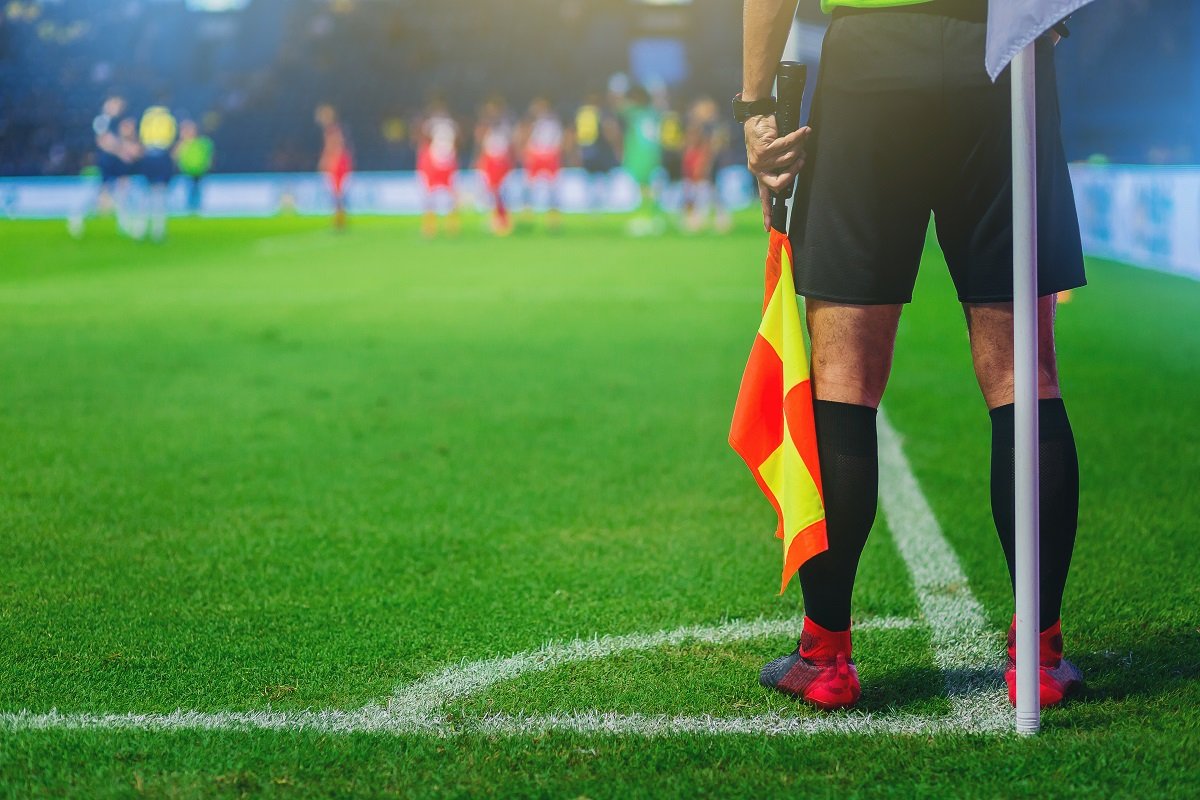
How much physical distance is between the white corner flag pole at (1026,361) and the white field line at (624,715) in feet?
0.81

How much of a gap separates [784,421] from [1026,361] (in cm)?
49

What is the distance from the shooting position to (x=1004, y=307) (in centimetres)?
242

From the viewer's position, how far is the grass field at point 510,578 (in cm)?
228

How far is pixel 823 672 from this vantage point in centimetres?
253

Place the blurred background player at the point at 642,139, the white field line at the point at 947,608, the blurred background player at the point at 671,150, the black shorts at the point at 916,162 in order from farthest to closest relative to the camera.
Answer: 1. the blurred background player at the point at 671,150
2. the blurred background player at the point at 642,139
3. the white field line at the point at 947,608
4. the black shorts at the point at 916,162

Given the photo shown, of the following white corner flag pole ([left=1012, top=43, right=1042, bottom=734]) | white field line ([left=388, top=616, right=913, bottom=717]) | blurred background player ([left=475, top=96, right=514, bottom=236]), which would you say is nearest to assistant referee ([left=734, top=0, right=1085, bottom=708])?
white corner flag pole ([left=1012, top=43, right=1042, bottom=734])

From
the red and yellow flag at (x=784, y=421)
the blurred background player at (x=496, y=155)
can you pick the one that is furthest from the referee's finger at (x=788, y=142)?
the blurred background player at (x=496, y=155)

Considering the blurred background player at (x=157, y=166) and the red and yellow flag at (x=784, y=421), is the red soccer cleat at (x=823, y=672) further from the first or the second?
the blurred background player at (x=157, y=166)

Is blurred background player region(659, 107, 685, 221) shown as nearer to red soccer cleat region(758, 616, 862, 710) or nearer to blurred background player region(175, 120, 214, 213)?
blurred background player region(175, 120, 214, 213)

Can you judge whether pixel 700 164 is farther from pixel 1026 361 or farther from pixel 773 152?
pixel 1026 361

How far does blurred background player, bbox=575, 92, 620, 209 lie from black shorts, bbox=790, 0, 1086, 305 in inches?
1097

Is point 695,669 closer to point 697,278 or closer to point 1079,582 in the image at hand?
point 1079,582

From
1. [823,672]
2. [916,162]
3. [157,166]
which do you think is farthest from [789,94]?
[157,166]

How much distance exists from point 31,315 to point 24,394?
391 cm
